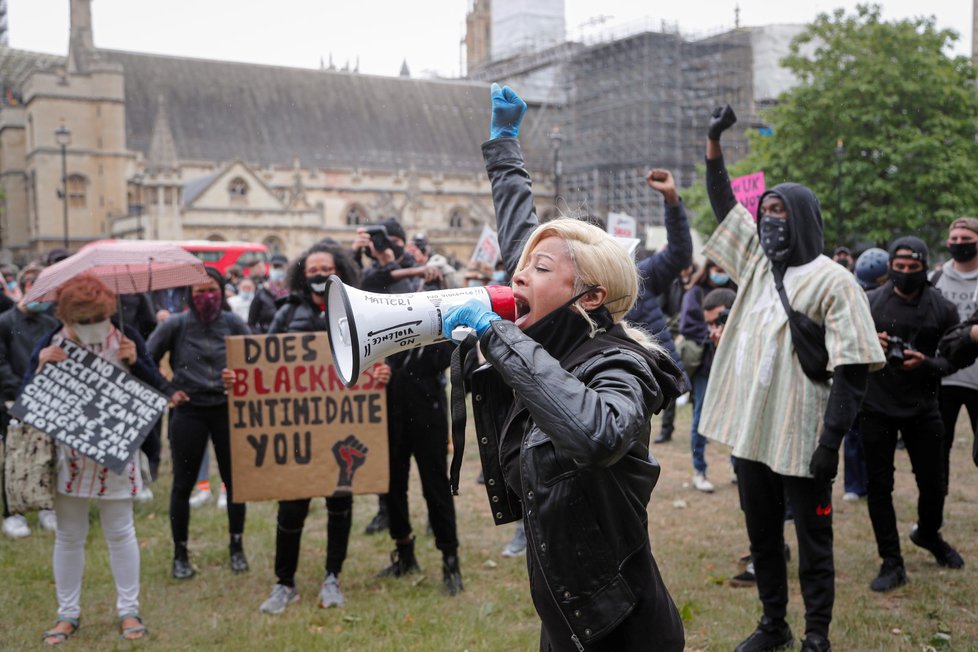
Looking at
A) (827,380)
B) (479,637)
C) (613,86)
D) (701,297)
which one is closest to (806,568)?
(827,380)

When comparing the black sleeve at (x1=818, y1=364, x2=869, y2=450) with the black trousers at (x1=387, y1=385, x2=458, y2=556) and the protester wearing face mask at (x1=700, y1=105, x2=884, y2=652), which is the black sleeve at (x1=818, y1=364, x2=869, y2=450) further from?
the black trousers at (x1=387, y1=385, x2=458, y2=556)

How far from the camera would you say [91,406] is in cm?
534

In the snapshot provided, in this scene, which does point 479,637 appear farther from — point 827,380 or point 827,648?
point 827,380

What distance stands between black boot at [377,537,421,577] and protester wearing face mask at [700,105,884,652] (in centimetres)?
238

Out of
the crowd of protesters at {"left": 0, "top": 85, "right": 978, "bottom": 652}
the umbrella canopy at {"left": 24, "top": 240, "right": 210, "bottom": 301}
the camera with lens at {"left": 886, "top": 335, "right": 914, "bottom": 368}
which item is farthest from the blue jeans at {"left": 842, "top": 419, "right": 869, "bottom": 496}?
the umbrella canopy at {"left": 24, "top": 240, "right": 210, "bottom": 301}

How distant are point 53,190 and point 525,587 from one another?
61501mm

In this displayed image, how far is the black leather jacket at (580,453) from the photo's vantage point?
2.25m

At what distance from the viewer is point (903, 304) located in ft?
19.7

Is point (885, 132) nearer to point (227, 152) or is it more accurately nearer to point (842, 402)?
point (842, 402)

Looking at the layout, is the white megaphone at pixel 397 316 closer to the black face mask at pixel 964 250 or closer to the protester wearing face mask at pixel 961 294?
the protester wearing face mask at pixel 961 294

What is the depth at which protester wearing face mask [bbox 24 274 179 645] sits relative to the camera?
17.3 feet

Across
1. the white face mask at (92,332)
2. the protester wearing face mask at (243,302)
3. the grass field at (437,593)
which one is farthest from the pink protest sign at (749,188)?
the protester wearing face mask at (243,302)

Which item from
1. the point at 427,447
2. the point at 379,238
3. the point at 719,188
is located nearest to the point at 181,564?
→ the point at 427,447

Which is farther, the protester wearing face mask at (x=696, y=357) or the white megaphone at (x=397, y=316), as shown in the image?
the protester wearing face mask at (x=696, y=357)
